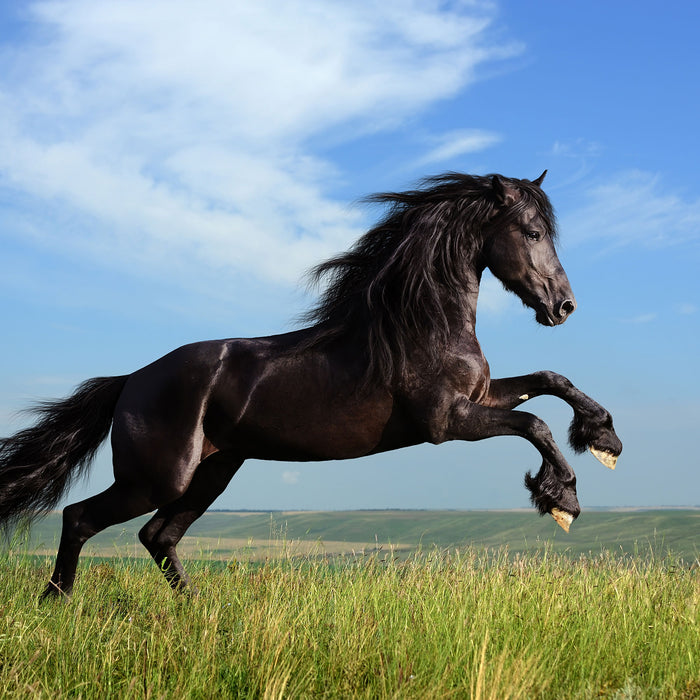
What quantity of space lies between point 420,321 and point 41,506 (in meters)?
3.56

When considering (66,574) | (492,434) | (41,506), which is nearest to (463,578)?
(492,434)

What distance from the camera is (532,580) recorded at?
6117mm

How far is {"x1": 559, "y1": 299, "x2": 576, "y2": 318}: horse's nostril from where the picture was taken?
546 centimetres

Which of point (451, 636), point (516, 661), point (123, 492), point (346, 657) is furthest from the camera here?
point (123, 492)

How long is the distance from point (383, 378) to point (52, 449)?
299cm

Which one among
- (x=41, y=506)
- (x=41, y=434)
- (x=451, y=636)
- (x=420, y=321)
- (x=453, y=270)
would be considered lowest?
(x=451, y=636)

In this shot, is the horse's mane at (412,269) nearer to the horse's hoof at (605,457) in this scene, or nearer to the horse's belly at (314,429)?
the horse's belly at (314,429)

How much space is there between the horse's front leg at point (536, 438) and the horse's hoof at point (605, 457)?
0.41 metres

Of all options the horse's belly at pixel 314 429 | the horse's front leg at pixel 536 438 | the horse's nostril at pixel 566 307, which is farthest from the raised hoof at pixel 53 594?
the horse's nostril at pixel 566 307

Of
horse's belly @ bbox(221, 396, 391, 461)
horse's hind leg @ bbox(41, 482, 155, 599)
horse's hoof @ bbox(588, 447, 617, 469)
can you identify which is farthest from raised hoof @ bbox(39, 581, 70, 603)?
horse's hoof @ bbox(588, 447, 617, 469)

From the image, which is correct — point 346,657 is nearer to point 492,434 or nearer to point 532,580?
point 492,434

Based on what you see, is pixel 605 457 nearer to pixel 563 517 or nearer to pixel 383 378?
pixel 563 517

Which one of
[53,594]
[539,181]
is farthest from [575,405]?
[53,594]

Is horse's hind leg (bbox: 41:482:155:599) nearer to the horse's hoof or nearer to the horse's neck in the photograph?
the horse's neck
